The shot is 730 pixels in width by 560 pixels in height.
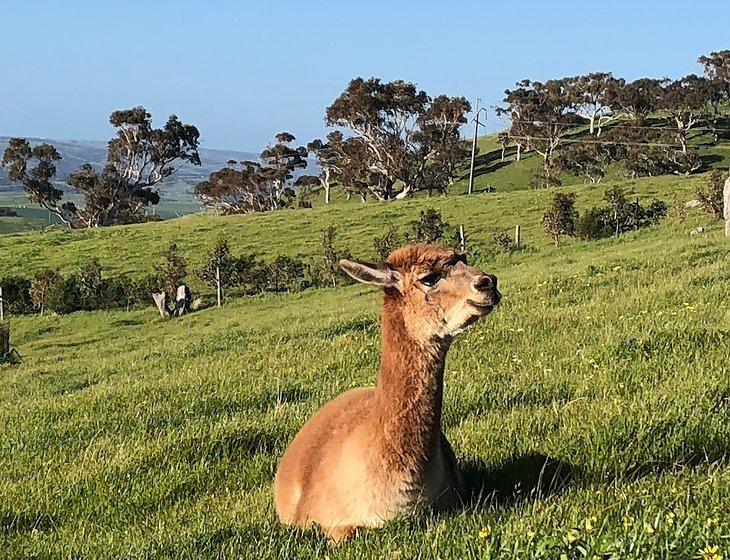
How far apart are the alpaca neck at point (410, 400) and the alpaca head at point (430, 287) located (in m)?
0.08

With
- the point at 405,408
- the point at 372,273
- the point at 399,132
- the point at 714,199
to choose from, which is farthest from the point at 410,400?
the point at 399,132

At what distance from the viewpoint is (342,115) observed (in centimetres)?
7494

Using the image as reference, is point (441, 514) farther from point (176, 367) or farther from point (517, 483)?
point (176, 367)

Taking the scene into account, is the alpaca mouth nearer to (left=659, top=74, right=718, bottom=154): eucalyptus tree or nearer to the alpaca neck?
the alpaca neck

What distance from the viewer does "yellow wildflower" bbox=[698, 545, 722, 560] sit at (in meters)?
2.97

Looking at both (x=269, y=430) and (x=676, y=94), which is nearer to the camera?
(x=269, y=430)

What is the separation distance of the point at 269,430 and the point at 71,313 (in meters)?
28.0

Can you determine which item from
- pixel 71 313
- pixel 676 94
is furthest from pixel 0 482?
pixel 676 94

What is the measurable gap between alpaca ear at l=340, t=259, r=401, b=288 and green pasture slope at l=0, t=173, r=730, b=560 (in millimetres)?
1295

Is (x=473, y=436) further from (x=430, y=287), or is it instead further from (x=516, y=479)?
(x=430, y=287)

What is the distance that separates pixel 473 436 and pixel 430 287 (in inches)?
80.1

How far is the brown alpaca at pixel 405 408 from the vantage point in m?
4.37

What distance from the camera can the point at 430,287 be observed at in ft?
14.6

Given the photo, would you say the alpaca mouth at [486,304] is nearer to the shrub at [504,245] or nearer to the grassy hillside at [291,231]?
the shrub at [504,245]
